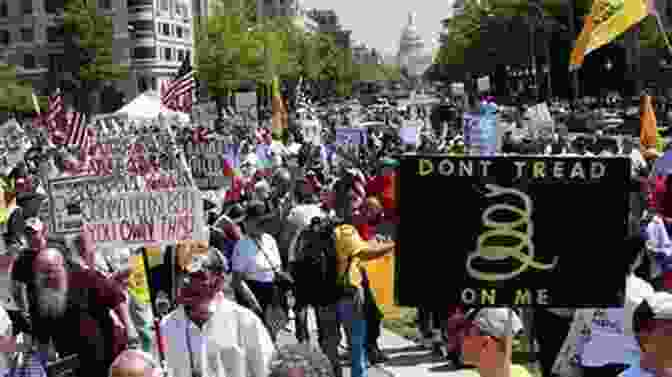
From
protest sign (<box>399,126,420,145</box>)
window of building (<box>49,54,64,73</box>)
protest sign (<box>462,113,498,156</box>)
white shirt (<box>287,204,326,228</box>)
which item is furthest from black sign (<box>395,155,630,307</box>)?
window of building (<box>49,54,64,73</box>)

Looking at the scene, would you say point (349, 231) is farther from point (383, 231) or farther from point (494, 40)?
point (494, 40)

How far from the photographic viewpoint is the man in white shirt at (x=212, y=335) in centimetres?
526

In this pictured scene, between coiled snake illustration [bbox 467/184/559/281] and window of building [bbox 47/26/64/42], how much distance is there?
8567 centimetres

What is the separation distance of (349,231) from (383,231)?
20.7 feet

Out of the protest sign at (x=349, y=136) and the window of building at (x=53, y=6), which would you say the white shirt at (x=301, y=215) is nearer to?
the protest sign at (x=349, y=136)

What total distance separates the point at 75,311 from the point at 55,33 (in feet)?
295

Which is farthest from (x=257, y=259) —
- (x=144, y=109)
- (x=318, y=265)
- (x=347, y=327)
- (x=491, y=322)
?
(x=144, y=109)

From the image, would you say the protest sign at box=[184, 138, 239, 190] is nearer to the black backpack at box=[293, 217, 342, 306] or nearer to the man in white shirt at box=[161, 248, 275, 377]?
the black backpack at box=[293, 217, 342, 306]

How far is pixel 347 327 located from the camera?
27.0 ft

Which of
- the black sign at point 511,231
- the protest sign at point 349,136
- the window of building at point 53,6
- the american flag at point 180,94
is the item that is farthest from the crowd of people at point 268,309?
the window of building at point 53,6

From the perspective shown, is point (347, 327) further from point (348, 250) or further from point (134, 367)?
point (134, 367)

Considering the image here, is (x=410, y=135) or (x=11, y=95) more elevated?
(x=11, y=95)

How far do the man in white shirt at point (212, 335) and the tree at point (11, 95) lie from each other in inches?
2936

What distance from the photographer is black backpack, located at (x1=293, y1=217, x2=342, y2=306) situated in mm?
8055
